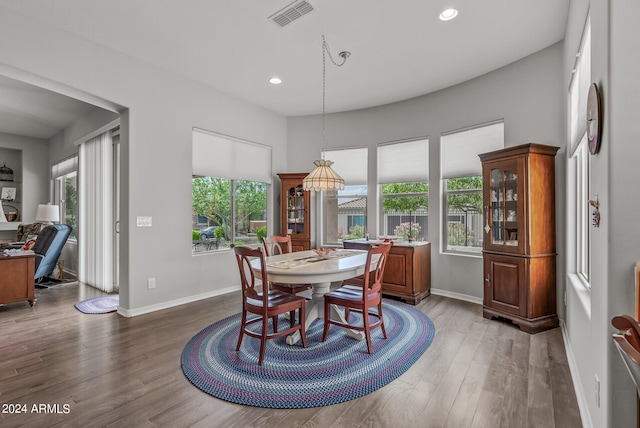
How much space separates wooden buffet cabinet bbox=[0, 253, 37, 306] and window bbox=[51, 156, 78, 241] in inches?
90.5

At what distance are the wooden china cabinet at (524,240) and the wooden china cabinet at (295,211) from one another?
2994 mm

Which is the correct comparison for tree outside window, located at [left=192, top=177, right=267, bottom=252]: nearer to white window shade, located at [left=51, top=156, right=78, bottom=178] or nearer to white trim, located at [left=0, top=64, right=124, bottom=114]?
white trim, located at [left=0, top=64, right=124, bottom=114]

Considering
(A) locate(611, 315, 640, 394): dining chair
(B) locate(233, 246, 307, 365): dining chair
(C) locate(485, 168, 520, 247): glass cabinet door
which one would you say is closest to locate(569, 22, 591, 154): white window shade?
(C) locate(485, 168, 520, 247): glass cabinet door

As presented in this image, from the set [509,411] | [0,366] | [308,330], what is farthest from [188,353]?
[509,411]

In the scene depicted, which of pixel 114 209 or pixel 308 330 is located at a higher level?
pixel 114 209

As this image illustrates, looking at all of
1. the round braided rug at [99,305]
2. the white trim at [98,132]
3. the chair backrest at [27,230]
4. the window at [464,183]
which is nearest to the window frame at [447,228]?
the window at [464,183]

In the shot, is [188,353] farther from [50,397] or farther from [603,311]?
[603,311]

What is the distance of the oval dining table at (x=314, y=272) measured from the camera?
2516 millimetres

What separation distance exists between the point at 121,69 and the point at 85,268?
3858mm

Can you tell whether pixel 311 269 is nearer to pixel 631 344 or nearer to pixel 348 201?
pixel 631 344

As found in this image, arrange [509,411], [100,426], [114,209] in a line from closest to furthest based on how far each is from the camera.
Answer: [100,426], [509,411], [114,209]

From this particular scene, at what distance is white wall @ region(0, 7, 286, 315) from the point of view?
3045 mm

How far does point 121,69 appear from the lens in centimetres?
358

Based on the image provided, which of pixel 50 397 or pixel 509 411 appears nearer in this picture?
pixel 509 411
